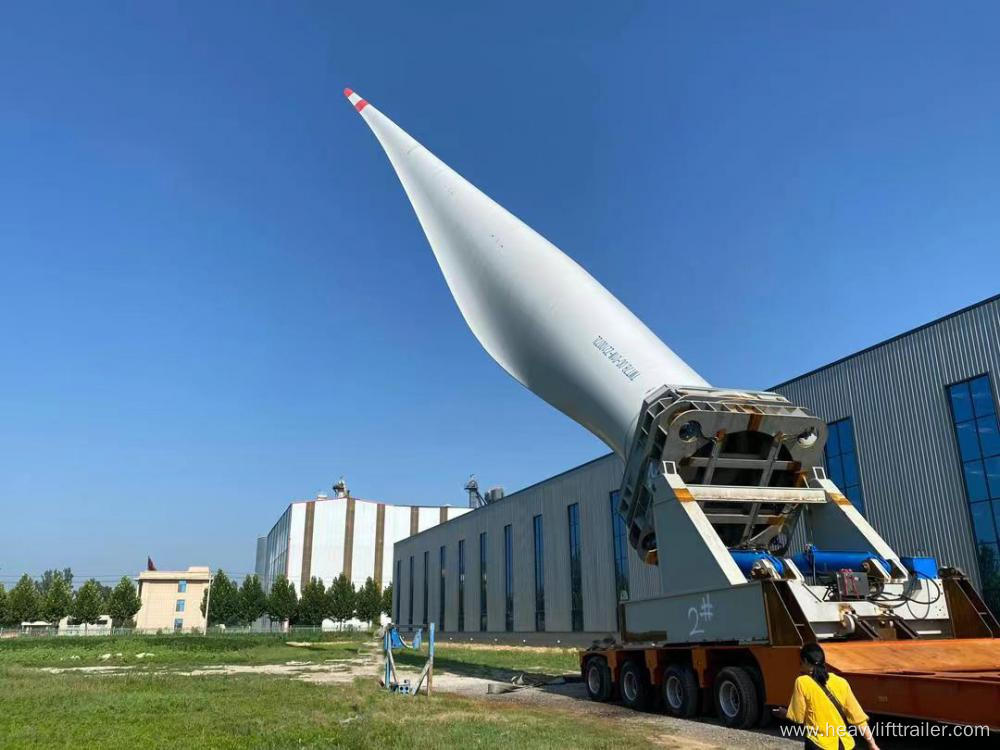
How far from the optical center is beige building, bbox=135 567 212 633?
278 feet

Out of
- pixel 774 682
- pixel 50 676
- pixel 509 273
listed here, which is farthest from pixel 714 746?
pixel 50 676

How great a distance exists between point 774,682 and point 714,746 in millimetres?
1217

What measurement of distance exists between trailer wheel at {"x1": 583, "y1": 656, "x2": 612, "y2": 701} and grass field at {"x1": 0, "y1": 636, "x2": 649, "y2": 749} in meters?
1.69

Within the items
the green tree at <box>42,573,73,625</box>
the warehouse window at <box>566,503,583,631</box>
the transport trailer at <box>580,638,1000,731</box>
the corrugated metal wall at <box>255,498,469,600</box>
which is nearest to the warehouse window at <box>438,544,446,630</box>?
the warehouse window at <box>566,503,583,631</box>

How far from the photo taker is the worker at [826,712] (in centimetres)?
503

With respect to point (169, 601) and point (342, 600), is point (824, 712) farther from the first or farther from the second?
point (169, 601)

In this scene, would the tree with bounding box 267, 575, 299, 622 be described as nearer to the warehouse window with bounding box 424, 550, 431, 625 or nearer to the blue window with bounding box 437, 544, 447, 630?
the warehouse window with bounding box 424, 550, 431, 625

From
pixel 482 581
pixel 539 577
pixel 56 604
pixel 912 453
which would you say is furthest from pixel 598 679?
pixel 56 604

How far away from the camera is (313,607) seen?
254 ft

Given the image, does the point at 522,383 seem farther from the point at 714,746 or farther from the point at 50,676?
the point at 50,676

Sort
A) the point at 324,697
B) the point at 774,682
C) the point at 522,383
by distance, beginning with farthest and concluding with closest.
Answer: the point at 522,383 < the point at 324,697 < the point at 774,682

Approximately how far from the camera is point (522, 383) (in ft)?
48.2

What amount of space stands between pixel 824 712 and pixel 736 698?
5.64 m

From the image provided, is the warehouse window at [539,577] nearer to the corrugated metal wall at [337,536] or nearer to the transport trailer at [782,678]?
the transport trailer at [782,678]
